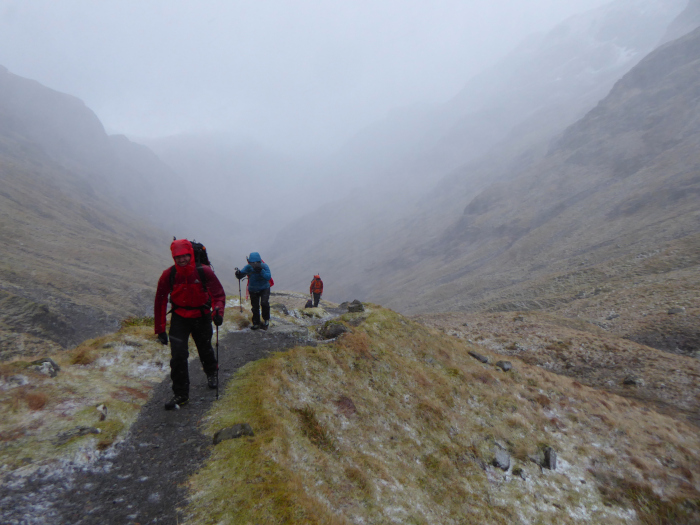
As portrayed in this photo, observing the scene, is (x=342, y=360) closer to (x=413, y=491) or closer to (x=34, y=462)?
(x=413, y=491)

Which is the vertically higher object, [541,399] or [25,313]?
[25,313]

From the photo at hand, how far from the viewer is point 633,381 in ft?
61.5

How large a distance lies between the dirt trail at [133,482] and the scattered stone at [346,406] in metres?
3.40

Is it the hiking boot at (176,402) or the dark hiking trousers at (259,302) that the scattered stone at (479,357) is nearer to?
the dark hiking trousers at (259,302)

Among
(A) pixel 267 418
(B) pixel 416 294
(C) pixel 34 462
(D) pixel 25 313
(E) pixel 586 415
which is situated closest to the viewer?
(C) pixel 34 462

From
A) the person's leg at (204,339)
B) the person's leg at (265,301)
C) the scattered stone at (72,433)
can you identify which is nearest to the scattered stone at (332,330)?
the person's leg at (265,301)

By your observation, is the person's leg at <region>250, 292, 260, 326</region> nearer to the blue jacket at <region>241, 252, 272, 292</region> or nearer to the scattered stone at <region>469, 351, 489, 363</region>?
the blue jacket at <region>241, 252, 272, 292</region>

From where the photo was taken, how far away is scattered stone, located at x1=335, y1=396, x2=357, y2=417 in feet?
31.0

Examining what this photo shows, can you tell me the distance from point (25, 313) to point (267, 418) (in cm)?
5278

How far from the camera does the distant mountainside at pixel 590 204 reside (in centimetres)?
8250

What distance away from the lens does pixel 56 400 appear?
725 centimetres

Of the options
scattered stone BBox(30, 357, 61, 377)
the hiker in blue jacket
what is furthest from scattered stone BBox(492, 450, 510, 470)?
scattered stone BBox(30, 357, 61, 377)

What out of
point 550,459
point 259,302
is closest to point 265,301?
point 259,302

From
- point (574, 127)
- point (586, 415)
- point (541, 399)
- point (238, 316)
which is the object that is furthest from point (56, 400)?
point (574, 127)
